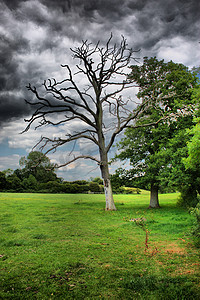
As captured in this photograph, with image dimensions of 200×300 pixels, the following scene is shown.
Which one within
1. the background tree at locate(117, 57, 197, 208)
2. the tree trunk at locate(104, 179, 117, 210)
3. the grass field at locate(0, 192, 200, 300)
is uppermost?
the background tree at locate(117, 57, 197, 208)

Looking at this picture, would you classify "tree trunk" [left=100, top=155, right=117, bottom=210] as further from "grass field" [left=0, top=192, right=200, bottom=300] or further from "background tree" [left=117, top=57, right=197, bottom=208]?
"grass field" [left=0, top=192, right=200, bottom=300]

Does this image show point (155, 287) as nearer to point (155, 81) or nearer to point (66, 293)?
point (66, 293)

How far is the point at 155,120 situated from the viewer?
24.0 m

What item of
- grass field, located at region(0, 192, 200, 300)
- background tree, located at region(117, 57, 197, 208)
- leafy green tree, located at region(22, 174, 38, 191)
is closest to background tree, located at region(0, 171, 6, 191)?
leafy green tree, located at region(22, 174, 38, 191)

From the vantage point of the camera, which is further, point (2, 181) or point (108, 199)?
A: point (2, 181)

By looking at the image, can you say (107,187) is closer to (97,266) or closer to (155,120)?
(155,120)

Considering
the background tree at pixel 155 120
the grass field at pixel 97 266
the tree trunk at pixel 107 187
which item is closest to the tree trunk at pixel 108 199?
the tree trunk at pixel 107 187

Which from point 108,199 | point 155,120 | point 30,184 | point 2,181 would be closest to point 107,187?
point 108,199

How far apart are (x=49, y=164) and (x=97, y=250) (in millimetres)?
16146

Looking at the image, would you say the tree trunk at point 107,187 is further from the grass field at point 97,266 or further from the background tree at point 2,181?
the background tree at point 2,181

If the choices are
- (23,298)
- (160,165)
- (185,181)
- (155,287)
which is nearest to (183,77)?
(160,165)

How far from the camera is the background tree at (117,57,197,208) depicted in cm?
2167

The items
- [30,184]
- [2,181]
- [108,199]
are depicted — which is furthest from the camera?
[30,184]

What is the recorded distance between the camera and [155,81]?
24953mm
